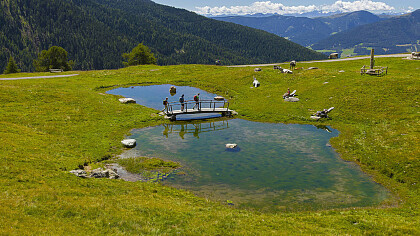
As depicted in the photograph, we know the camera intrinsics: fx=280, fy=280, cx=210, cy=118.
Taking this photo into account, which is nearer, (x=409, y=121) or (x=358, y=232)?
(x=358, y=232)

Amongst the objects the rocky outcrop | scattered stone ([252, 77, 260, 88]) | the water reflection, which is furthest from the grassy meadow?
the water reflection

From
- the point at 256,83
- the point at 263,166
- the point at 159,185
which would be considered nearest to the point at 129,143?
the point at 159,185

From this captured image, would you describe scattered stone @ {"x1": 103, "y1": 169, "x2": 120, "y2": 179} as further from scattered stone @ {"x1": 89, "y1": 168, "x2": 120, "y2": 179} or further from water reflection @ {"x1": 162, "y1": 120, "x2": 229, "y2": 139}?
water reflection @ {"x1": 162, "y1": 120, "x2": 229, "y2": 139}

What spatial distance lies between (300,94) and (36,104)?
4958 cm

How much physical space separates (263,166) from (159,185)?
1151cm

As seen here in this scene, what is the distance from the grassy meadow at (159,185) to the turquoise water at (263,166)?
167 cm

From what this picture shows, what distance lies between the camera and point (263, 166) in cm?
3059

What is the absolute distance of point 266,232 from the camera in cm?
1717

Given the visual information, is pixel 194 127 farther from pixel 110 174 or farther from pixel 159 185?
pixel 110 174

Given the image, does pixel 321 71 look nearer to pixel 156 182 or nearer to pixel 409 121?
pixel 409 121

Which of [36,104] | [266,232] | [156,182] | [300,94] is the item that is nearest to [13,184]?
[156,182]

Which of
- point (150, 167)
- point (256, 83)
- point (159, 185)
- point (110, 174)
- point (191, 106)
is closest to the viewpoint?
point (159, 185)

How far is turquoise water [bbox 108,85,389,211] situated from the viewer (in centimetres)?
2444

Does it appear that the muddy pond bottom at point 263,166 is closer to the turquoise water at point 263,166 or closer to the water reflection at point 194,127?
the turquoise water at point 263,166
